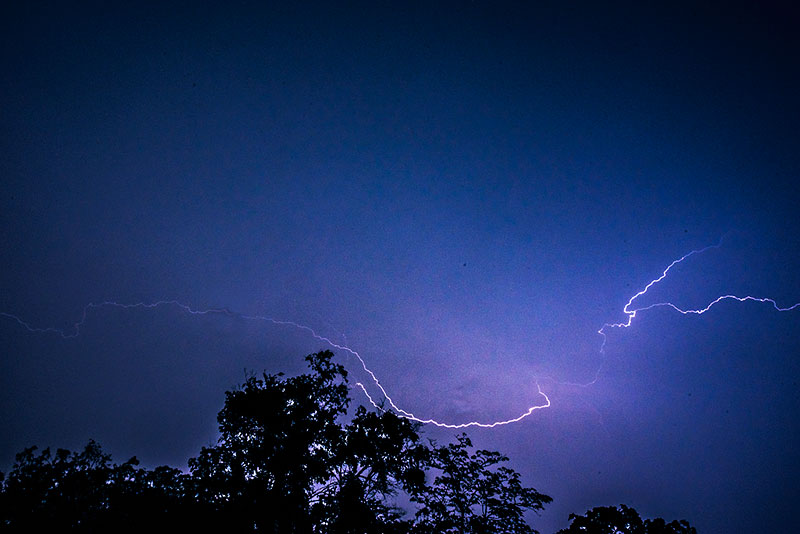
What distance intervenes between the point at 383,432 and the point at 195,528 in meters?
4.14

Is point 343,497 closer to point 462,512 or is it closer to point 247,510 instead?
point 247,510

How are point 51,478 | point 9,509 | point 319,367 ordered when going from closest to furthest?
point 9,509, point 51,478, point 319,367

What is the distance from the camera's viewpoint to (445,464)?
9828mm

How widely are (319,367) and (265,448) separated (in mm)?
2085

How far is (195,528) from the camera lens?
300 inches

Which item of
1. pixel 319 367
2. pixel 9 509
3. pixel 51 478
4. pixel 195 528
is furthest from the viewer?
pixel 319 367

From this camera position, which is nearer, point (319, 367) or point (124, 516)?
point (124, 516)

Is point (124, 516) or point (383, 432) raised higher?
point (383, 432)

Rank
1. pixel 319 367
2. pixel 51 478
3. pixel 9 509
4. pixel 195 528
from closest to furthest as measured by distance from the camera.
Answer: pixel 195 528 → pixel 9 509 → pixel 51 478 → pixel 319 367

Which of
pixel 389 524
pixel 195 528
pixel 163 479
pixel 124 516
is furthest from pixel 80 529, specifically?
pixel 389 524

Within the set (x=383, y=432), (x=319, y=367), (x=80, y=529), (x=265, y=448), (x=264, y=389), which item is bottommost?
(x=80, y=529)

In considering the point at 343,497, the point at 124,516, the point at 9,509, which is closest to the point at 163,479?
the point at 124,516

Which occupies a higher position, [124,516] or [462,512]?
[462,512]

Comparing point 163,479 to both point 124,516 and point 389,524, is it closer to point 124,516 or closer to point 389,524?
point 124,516
